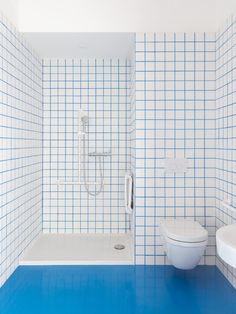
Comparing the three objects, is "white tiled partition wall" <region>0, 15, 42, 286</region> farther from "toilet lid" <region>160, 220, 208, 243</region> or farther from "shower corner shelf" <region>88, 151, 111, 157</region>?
"toilet lid" <region>160, 220, 208, 243</region>

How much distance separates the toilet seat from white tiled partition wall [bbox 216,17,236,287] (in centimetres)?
28

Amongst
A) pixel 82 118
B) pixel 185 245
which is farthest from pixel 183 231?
pixel 82 118

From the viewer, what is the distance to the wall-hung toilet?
2.05 meters

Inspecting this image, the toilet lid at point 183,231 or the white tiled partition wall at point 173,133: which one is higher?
the white tiled partition wall at point 173,133

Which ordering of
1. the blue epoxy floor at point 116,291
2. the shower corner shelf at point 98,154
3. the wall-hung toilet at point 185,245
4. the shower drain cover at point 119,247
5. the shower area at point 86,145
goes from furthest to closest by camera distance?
1. the shower area at point 86,145
2. the shower corner shelf at point 98,154
3. the shower drain cover at point 119,247
4. the wall-hung toilet at point 185,245
5. the blue epoxy floor at point 116,291

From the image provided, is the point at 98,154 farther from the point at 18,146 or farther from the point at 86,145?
the point at 18,146

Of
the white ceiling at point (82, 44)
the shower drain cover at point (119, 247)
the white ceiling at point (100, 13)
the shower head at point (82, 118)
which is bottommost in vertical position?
the shower drain cover at point (119, 247)

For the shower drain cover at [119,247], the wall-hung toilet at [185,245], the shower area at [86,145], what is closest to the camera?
the wall-hung toilet at [185,245]

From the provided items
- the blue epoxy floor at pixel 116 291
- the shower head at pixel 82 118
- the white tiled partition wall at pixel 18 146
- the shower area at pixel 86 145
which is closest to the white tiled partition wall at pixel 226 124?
the blue epoxy floor at pixel 116 291

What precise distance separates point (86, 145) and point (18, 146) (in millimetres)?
964

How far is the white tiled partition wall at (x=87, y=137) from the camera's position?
10.8 feet

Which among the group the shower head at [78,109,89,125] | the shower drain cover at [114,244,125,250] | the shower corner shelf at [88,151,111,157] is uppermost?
the shower head at [78,109,89,125]

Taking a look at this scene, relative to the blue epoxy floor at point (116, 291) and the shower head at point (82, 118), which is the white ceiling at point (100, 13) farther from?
the blue epoxy floor at point (116, 291)

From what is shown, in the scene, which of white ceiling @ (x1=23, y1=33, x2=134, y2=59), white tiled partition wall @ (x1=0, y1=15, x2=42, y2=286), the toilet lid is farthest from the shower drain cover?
white ceiling @ (x1=23, y1=33, x2=134, y2=59)
